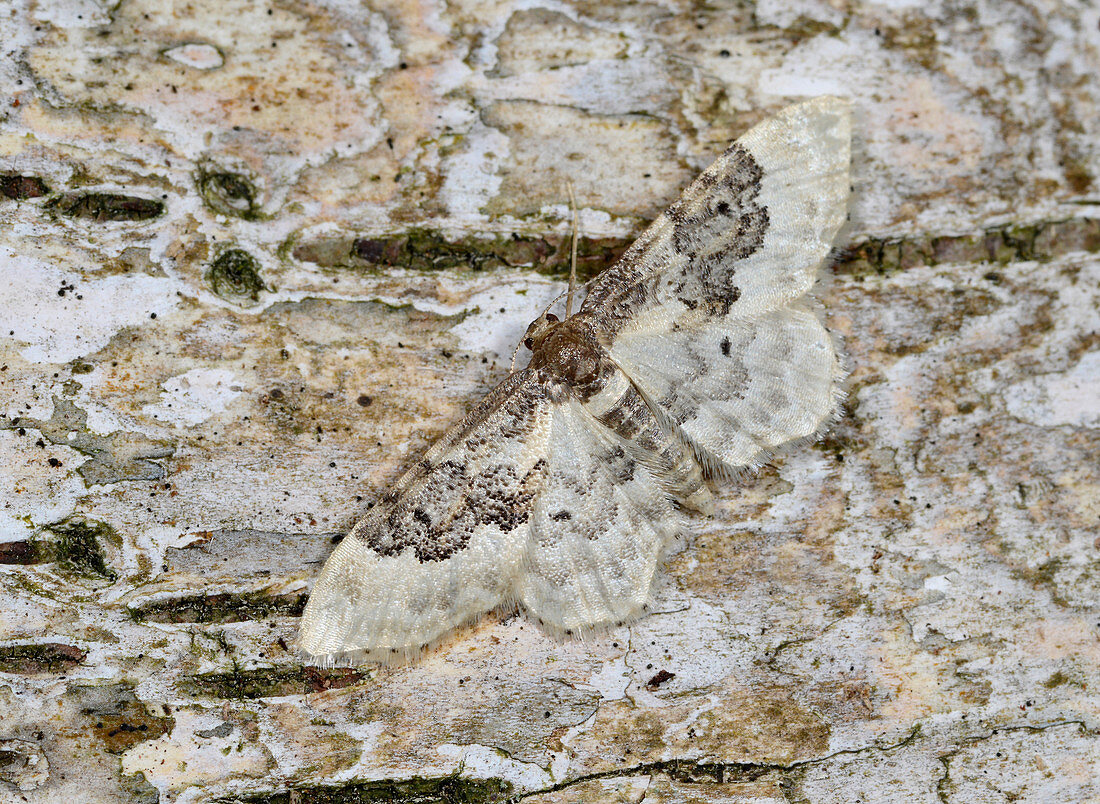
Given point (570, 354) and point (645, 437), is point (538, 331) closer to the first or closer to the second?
point (570, 354)

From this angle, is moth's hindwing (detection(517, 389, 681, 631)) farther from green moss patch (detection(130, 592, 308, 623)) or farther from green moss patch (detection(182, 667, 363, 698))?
green moss patch (detection(130, 592, 308, 623))

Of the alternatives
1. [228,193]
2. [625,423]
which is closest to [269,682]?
[625,423]

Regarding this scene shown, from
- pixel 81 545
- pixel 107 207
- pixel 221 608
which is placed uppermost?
pixel 107 207

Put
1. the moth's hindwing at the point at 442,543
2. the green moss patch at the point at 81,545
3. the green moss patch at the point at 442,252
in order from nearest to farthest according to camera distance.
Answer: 1. the moth's hindwing at the point at 442,543
2. the green moss patch at the point at 81,545
3. the green moss patch at the point at 442,252

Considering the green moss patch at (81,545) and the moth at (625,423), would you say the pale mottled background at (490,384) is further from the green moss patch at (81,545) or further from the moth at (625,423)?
the moth at (625,423)

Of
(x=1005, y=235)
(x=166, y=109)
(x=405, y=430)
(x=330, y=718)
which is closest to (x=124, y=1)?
(x=166, y=109)

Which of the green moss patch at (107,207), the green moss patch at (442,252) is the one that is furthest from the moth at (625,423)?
the green moss patch at (107,207)
